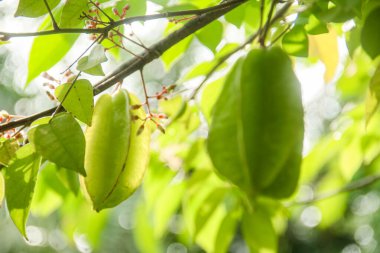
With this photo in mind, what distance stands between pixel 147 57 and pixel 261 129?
1.15ft

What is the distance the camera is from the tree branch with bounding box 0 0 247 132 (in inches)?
35.8

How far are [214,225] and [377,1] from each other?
2.90 ft

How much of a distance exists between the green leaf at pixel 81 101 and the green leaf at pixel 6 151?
0.38 feet

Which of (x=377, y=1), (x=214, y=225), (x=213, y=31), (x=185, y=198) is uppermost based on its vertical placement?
(x=377, y=1)

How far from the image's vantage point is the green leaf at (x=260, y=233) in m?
1.31

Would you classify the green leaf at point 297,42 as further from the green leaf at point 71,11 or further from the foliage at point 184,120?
the green leaf at point 71,11

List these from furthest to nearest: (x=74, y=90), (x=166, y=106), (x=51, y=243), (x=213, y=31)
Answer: (x=51, y=243) → (x=166, y=106) → (x=213, y=31) → (x=74, y=90)

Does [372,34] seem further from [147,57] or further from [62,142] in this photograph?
[62,142]

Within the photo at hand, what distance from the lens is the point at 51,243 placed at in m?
6.65

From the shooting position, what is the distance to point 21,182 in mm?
877

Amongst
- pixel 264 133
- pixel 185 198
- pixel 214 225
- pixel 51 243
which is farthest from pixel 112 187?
pixel 51 243

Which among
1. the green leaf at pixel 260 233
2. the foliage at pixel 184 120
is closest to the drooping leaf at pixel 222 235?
the foliage at pixel 184 120

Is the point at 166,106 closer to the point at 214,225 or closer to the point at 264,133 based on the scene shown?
the point at 214,225

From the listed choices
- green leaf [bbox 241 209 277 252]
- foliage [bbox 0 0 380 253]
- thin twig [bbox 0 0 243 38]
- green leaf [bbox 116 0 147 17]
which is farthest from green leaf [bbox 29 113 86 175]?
green leaf [bbox 241 209 277 252]
